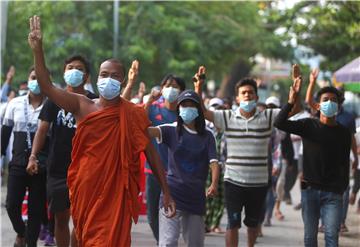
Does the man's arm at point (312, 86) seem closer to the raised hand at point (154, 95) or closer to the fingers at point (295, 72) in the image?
the fingers at point (295, 72)

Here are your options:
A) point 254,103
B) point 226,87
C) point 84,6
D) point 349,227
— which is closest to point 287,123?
point 254,103

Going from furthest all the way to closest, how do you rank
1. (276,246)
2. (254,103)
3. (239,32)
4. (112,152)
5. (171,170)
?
(239,32)
(276,246)
(254,103)
(171,170)
(112,152)

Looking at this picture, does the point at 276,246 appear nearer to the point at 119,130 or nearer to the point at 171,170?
the point at 171,170

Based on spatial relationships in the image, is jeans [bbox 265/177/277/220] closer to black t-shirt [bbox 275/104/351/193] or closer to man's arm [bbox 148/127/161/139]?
black t-shirt [bbox 275/104/351/193]

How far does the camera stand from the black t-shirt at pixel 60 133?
26.9 feet

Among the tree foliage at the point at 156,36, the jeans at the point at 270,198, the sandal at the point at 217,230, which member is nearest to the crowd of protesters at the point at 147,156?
the sandal at the point at 217,230

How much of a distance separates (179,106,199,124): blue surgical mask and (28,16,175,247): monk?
148 cm

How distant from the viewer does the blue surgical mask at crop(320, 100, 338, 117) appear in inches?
330

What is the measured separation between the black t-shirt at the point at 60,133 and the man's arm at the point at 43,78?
1.44m

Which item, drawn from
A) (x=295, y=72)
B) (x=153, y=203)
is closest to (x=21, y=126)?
(x=153, y=203)

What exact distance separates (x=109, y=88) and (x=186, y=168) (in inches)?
64.1

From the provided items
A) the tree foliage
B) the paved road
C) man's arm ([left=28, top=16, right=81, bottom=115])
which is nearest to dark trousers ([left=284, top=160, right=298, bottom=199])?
the paved road

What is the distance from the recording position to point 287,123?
818 centimetres

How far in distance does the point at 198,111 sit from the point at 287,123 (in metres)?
0.79
